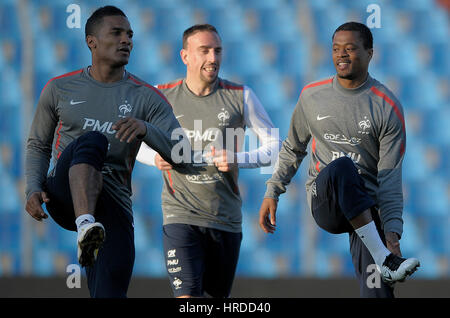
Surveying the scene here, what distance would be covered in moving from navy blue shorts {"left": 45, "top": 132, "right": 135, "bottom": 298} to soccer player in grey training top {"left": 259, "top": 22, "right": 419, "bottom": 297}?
96cm

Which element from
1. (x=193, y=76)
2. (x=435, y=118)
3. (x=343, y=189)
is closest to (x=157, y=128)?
(x=343, y=189)

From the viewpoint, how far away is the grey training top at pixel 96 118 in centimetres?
450

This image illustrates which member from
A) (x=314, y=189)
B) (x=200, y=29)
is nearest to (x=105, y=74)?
(x=200, y=29)

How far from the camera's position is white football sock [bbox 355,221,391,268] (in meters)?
4.42

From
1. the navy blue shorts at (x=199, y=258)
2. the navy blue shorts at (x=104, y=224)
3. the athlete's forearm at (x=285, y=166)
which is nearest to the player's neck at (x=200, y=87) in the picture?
the athlete's forearm at (x=285, y=166)

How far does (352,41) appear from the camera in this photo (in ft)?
15.3

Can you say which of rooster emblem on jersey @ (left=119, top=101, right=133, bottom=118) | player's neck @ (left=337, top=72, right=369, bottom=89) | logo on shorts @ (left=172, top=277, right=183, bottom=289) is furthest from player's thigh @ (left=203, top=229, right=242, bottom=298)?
player's neck @ (left=337, top=72, right=369, bottom=89)

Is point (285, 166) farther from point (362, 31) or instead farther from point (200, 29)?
point (200, 29)

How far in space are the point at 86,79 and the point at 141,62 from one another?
280 centimetres

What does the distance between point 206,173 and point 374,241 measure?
1.42 meters

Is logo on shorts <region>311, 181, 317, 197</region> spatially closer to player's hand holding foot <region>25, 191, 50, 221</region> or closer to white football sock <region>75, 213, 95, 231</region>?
white football sock <region>75, 213, 95, 231</region>

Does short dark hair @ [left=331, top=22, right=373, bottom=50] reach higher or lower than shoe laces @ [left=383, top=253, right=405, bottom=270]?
higher

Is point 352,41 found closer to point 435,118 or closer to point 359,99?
point 359,99
